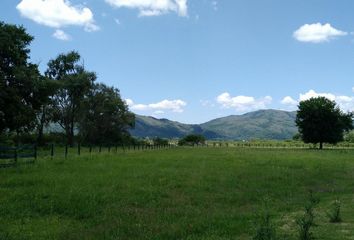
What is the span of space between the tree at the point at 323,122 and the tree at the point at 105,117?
A: 42.5 meters

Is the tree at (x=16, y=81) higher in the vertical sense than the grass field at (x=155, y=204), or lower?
higher

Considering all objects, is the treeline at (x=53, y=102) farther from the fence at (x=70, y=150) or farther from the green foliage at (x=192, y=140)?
the green foliage at (x=192, y=140)

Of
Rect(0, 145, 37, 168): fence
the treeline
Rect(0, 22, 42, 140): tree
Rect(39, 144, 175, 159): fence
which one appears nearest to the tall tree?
the treeline

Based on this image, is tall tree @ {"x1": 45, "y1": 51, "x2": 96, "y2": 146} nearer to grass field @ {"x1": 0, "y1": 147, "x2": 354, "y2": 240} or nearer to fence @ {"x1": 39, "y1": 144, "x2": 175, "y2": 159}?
fence @ {"x1": 39, "y1": 144, "x2": 175, "y2": 159}

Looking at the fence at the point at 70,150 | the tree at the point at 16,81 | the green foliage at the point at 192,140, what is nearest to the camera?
the fence at the point at 70,150

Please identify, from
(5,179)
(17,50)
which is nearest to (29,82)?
(17,50)

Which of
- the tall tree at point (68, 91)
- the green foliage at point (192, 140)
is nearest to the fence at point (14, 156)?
the tall tree at point (68, 91)

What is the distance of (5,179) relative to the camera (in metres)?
23.8

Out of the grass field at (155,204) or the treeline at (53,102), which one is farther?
the treeline at (53,102)

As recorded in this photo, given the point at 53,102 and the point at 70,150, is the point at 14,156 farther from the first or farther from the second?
the point at 53,102

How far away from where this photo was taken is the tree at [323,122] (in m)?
111

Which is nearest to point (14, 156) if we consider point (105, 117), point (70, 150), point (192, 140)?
point (70, 150)

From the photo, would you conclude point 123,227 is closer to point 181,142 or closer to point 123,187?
point 123,187

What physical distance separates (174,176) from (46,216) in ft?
40.9
